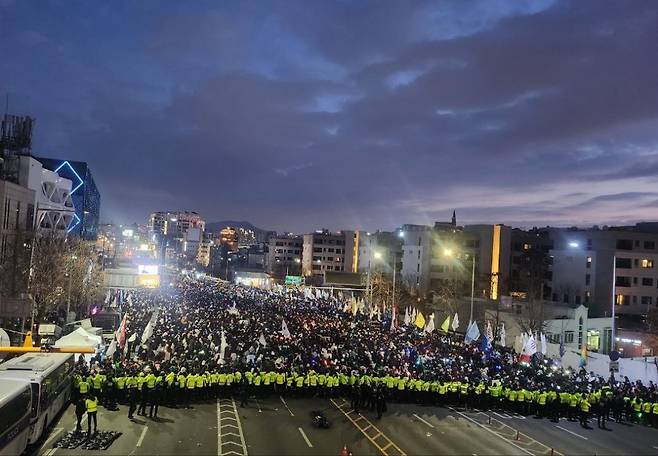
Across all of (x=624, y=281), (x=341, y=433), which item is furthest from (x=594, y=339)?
(x=341, y=433)

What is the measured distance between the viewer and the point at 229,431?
18172 millimetres

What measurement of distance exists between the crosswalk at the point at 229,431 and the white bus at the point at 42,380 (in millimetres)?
5376

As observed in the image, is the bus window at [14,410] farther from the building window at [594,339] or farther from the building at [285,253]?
the building at [285,253]

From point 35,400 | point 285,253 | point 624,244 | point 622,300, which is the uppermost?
point 624,244

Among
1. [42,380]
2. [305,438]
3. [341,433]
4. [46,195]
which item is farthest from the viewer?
[46,195]

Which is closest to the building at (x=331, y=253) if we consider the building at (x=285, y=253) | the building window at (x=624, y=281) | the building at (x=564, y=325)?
the building at (x=285, y=253)

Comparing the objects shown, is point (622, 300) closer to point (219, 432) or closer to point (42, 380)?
point (219, 432)

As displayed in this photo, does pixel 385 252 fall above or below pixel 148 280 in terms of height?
above

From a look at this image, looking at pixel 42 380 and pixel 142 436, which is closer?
pixel 42 380

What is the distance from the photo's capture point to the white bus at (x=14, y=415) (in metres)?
12.5

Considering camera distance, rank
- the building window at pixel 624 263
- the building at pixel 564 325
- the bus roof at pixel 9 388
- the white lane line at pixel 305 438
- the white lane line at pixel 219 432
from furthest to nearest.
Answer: the building window at pixel 624 263 < the building at pixel 564 325 < the white lane line at pixel 305 438 < the white lane line at pixel 219 432 < the bus roof at pixel 9 388

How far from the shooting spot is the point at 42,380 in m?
15.1

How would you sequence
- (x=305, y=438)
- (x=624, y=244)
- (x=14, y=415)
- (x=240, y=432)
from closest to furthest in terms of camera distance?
(x=14, y=415)
(x=305, y=438)
(x=240, y=432)
(x=624, y=244)

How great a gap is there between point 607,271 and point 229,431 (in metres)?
57.9
